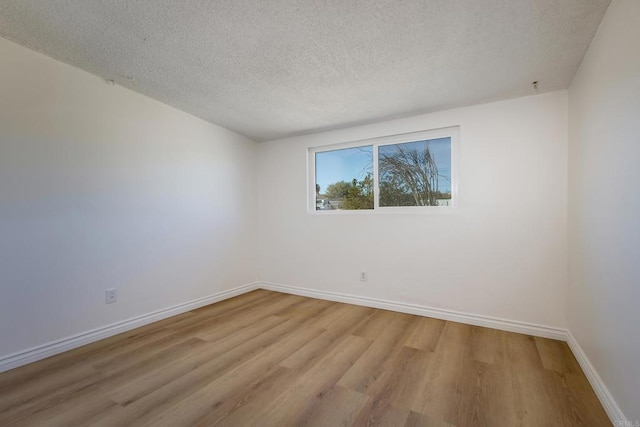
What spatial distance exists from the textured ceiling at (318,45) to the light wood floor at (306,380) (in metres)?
2.18

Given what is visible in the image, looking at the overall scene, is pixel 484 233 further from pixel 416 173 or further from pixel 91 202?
pixel 91 202

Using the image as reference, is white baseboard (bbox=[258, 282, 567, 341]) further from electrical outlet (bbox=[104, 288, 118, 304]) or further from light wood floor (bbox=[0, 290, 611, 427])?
electrical outlet (bbox=[104, 288, 118, 304])

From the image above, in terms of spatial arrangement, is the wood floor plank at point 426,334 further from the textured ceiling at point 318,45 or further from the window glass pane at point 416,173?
the textured ceiling at point 318,45

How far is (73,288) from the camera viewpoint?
2195mm


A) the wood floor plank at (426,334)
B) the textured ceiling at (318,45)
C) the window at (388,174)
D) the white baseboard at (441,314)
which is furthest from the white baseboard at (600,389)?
the textured ceiling at (318,45)

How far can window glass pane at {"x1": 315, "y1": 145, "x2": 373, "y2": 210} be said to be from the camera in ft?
11.4

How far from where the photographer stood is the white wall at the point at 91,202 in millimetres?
1925

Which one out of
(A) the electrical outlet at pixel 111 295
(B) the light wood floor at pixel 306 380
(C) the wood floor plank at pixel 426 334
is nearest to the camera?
(B) the light wood floor at pixel 306 380

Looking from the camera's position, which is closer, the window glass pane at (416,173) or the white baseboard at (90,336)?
the white baseboard at (90,336)

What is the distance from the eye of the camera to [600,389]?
1.55 metres

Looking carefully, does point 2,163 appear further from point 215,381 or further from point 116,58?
point 215,381

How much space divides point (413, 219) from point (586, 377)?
5.71ft

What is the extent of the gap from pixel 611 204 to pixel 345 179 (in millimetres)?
2530

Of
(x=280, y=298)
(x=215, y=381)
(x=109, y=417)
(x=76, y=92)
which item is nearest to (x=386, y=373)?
(x=215, y=381)
